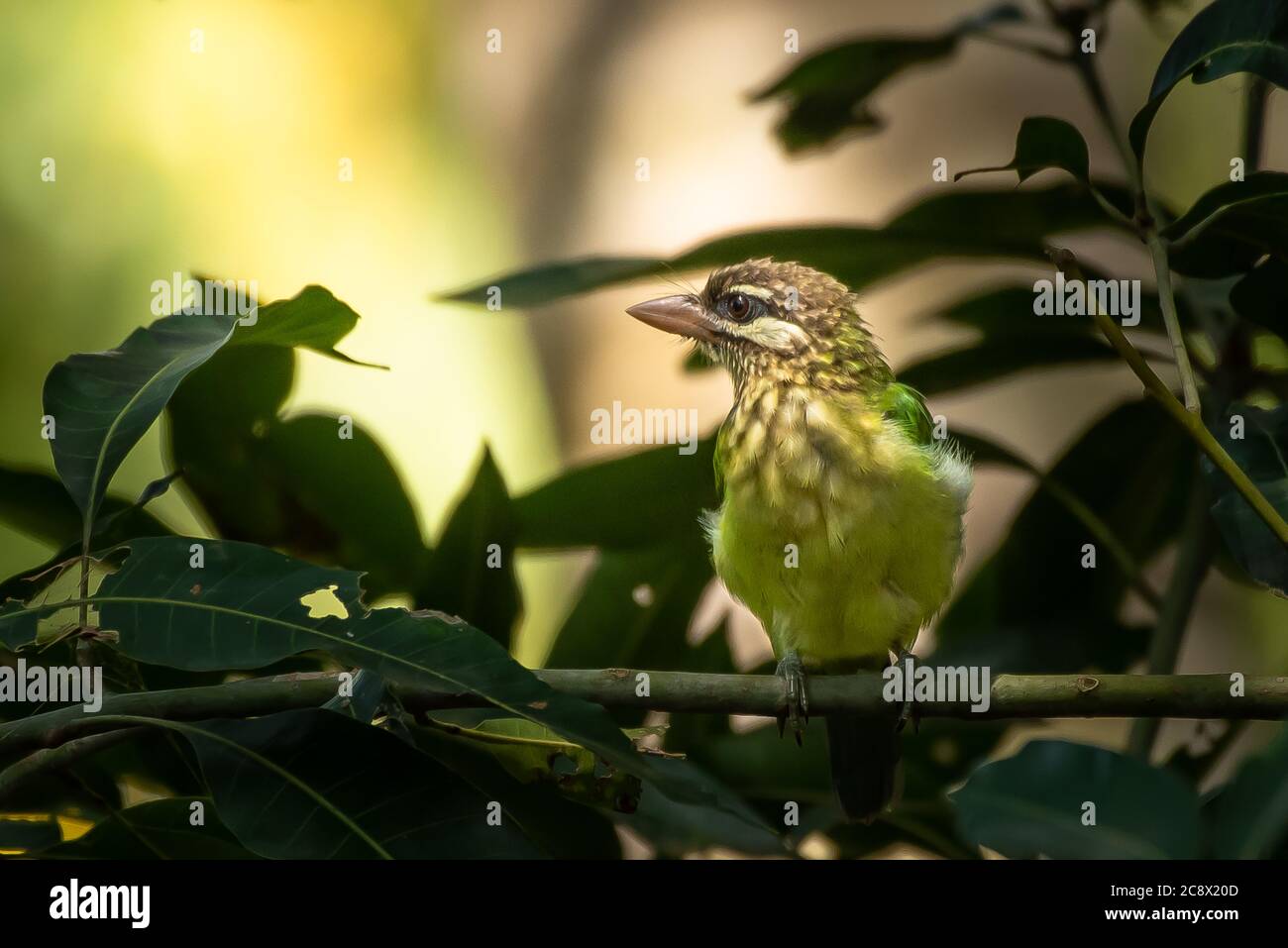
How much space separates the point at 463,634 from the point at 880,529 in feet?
2.87

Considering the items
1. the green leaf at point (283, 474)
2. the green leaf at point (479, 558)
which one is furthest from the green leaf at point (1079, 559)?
the green leaf at point (283, 474)

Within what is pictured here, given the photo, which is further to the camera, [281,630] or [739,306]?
[739,306]

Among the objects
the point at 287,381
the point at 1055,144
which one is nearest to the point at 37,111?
the point at 287,381

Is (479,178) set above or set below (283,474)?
above

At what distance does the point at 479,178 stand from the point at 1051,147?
8.78 ft

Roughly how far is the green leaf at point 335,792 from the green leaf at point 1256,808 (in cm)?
67

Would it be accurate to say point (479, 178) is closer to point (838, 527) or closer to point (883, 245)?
point (883, 245)

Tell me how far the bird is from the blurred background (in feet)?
3.92

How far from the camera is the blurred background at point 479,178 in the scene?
3350 millimetres

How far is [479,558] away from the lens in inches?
64.8

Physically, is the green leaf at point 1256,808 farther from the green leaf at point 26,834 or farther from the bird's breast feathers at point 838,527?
the green leaf at point 26,834

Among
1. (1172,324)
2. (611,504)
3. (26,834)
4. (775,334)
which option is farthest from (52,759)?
(775,334)

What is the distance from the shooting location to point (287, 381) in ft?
5.76
